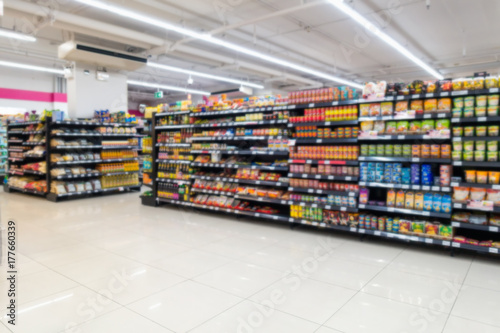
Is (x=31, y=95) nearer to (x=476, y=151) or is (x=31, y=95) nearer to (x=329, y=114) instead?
(x=329, y=114)

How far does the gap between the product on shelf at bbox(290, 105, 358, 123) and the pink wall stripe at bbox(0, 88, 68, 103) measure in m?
14.4

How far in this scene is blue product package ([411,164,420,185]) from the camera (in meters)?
4.50

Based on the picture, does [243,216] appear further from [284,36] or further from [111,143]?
[284,36]

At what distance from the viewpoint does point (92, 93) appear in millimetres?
9461

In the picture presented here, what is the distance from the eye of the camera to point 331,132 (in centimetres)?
517

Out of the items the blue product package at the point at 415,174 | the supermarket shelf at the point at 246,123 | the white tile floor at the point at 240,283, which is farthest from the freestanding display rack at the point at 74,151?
the blue product package at the point at 415,174

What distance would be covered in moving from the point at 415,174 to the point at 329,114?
5.00 feet

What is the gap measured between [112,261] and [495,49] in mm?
14380

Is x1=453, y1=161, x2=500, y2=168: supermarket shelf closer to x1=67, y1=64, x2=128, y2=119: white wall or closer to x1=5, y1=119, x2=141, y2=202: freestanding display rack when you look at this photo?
x1=5, y1=119, x2=141, y2=202: freestanding display rack

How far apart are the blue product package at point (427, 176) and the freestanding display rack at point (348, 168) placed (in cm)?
1

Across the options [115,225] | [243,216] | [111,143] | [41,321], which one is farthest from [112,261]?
[111,143]

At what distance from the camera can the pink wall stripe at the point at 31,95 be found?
46.9 feet

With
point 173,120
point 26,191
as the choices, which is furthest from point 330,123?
point 26,191

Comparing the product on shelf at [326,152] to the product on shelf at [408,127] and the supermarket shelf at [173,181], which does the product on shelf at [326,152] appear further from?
the supermarket shelf at [173,181]
